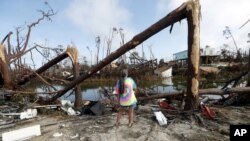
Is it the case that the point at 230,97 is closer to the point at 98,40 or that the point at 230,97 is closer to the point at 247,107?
the point at 247,107

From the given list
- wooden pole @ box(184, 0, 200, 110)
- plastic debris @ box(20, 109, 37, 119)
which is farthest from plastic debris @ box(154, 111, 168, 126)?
plastic debris @ box(20, 109, 37, 119)

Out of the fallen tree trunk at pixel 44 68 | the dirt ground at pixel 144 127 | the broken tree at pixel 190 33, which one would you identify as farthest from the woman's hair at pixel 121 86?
the fallen tree trunk at pixel 44 68

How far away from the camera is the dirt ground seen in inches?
225

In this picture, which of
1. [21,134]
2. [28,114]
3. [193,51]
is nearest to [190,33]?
[193,51]

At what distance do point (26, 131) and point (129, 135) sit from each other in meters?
2.17

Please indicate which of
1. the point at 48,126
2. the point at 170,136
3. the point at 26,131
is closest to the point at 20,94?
the point at 48,126

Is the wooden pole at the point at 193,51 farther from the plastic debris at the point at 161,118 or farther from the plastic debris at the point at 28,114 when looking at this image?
the plastic debris at the point at 28,114

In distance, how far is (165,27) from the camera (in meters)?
7.34

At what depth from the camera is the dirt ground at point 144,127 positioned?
5.71 metres

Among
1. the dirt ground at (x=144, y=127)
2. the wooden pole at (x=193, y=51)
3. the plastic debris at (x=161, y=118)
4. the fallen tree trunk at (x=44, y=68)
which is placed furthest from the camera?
the fallen tree trunk at (x=44, y=68)

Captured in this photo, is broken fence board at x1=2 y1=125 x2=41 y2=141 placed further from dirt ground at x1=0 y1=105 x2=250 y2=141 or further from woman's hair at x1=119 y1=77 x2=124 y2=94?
woman's hair at x1=119 y1=77 x2=124 y2=94

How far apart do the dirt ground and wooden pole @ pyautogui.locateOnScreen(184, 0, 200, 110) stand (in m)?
0.39

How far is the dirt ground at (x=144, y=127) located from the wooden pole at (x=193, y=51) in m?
0.39

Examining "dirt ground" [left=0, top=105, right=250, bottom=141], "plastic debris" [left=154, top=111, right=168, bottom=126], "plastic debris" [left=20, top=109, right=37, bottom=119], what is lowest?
"dirt ground" [left=0, top=105, right=250, bottom=141]
